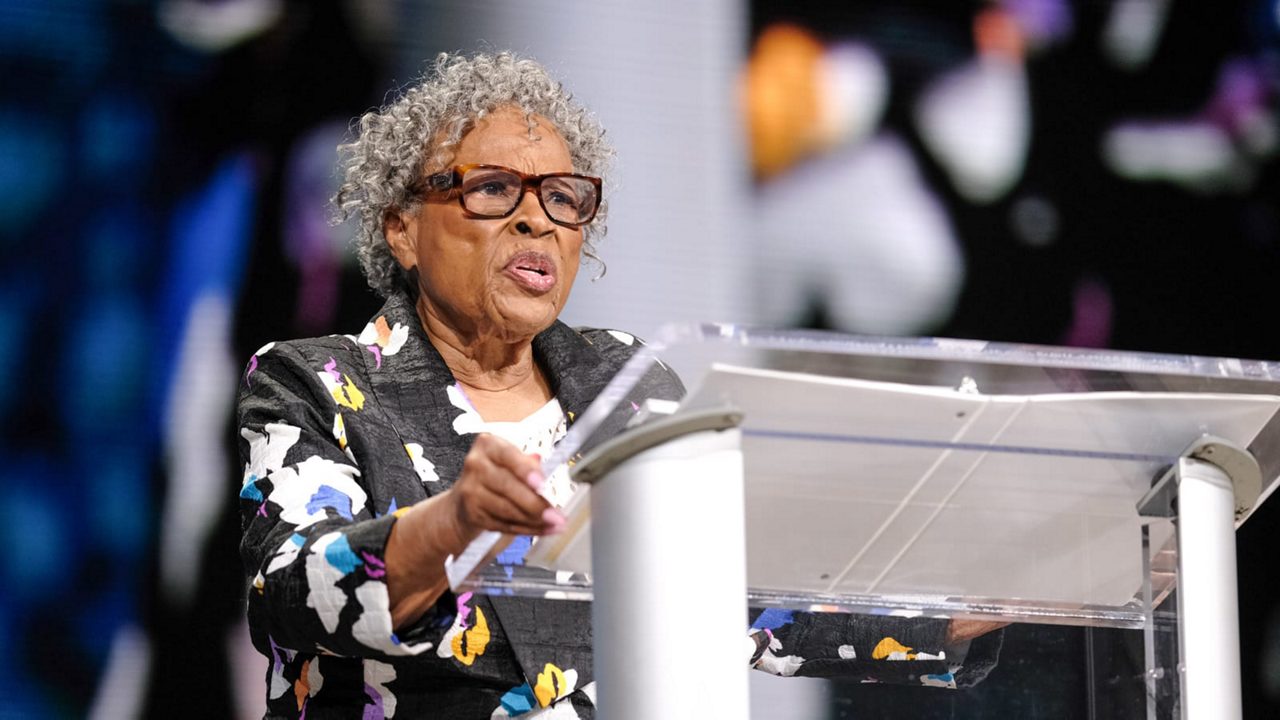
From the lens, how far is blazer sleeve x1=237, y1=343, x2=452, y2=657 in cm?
127

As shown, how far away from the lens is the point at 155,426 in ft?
7.80

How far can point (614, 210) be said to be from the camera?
264cm

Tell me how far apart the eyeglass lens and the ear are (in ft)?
0.46

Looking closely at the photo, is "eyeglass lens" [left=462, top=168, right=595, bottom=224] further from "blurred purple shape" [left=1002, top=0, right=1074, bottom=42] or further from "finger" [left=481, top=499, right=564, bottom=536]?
"blurred purple shape" [left=1002, top=0, right=1074, bottom=42]

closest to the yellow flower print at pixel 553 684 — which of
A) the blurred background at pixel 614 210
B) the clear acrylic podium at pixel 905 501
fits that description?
the clear acrylic podium at pixel 905 501

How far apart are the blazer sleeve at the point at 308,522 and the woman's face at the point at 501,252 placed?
210 mm

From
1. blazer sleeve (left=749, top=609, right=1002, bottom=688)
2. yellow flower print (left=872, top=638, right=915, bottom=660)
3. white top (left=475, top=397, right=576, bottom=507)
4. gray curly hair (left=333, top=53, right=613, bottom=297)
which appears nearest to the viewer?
blazer sleeve (left=749, top=609, right=1002, bottom=688)

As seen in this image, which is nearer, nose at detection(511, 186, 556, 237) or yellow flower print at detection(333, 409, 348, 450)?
yellow flower print at detection(333, 409, 348, 450)

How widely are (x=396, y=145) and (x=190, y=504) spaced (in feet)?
2.38

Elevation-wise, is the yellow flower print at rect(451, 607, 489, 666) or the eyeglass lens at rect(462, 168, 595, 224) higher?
the eyeglass lens at rect(462, 168, 595, 224)

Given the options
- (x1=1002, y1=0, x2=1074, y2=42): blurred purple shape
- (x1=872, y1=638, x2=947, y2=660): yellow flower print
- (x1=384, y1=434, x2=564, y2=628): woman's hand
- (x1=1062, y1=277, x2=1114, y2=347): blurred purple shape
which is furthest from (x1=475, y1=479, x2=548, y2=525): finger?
(x1=1002, y1=0, x2=1074, y2=42): blurred purple shape

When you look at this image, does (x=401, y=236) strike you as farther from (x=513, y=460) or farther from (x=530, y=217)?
(x=513, y=460)

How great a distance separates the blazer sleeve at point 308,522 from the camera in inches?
50.0

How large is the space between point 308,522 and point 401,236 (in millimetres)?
620
